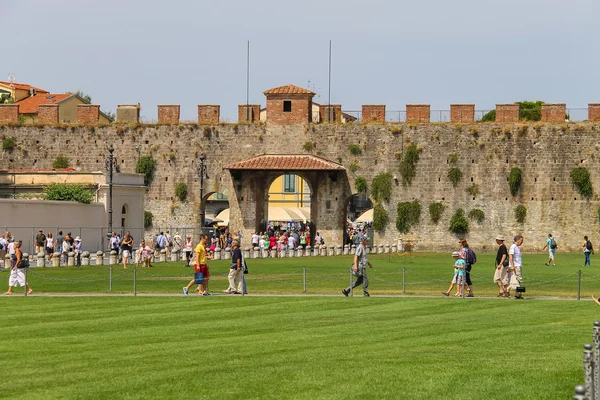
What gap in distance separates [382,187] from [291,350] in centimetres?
4419

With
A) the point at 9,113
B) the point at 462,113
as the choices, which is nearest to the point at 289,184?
the point at 9,113

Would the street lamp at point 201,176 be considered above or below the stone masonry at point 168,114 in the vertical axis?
below

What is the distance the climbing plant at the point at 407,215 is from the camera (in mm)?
61094

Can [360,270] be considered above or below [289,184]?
below

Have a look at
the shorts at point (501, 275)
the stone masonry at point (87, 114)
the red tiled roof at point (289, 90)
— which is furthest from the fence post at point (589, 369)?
the stone masonry at point (87, 114)

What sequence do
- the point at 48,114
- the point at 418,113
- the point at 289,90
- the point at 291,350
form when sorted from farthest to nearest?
the point at 48,114 < the point at 289,90 < the point at 418,113 < the point at 291,350

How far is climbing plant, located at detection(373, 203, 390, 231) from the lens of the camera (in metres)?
61.3

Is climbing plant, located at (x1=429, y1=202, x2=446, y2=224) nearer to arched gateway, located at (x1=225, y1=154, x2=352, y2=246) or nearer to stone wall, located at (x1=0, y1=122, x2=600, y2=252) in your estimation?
stone wall, located at (x1=0, y1=122, x2=600, y2=252)

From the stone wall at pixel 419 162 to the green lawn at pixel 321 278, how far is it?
10776 mm

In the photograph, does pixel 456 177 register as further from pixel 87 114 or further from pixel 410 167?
pixel 87 114

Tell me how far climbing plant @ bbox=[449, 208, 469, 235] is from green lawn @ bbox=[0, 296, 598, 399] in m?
34.7

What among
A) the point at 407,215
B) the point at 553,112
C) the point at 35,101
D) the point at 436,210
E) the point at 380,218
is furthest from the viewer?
the point at 35,101

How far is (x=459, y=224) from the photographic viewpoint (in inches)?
2377

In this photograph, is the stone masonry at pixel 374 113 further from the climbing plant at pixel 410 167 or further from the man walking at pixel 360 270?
the man walking at pixel 360 270
